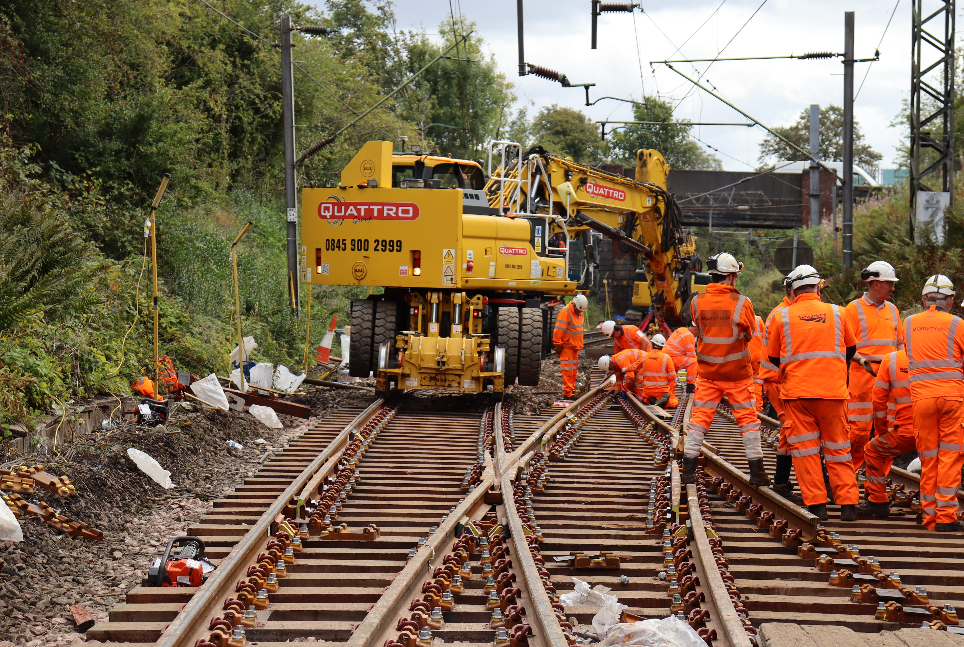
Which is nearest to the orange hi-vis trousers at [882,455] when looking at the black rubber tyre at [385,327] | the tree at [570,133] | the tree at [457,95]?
the black rubber tyre at [385,327]

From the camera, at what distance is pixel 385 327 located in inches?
490

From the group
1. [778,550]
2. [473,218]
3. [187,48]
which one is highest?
[187,48]

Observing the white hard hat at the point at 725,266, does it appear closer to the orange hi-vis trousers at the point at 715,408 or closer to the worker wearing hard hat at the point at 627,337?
the orange hi-vis trousers at the point at 715,408

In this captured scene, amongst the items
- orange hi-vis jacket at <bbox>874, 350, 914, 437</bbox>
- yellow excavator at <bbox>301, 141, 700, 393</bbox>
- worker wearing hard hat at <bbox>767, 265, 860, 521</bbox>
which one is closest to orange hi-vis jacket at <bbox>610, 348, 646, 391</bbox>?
yellow excavator at <bbox>301, 141, 700, 393</bbox>

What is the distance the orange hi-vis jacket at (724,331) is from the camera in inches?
291

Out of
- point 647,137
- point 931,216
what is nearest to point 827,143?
point 647,137

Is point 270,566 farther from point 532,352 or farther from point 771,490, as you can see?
point 532,352

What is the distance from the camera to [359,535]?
19.0 feet

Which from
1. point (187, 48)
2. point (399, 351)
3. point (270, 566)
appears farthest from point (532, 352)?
point (187, 48)

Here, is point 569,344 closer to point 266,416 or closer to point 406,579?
point 266,416

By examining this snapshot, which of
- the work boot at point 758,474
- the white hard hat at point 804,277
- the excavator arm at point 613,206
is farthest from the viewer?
the excavator arm at point 613,206

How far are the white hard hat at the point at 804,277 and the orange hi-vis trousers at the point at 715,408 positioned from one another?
939 millimetres

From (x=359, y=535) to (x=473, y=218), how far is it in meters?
7.02

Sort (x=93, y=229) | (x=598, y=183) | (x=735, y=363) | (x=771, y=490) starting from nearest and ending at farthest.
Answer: (x=771, y=490)
(x=735, y=363)
(x=93, y=229)
(x=598, y=183)
